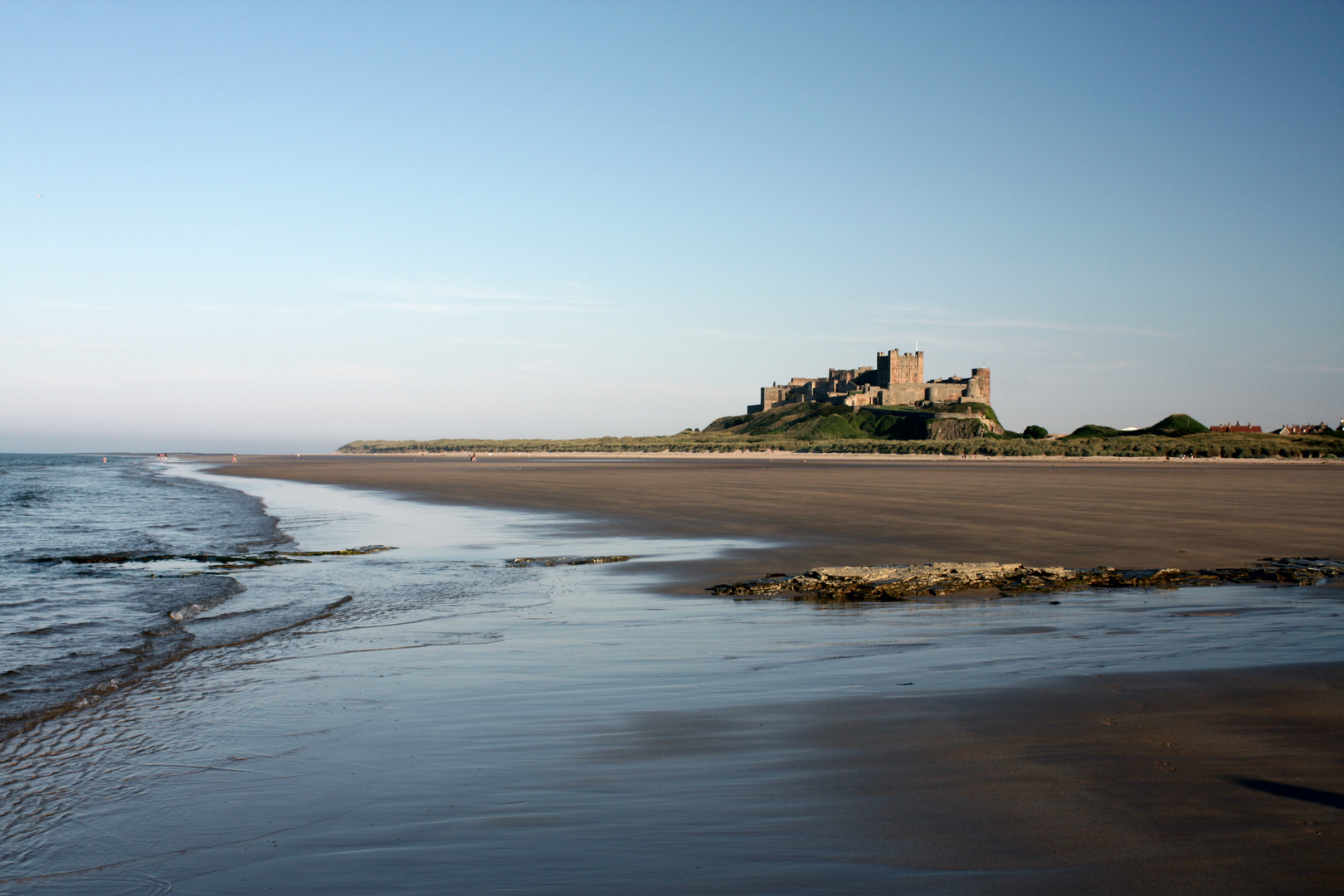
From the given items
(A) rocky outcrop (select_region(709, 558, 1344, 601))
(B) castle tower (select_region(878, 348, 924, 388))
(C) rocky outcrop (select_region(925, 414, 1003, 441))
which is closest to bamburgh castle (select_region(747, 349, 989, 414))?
(B) castle tower (select_region(878, 348, 924, 388))

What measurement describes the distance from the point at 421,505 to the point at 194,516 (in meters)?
5.77

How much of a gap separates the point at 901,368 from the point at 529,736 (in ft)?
506

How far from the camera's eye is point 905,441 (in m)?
114

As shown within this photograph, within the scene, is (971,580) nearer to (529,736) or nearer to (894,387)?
(529,736)

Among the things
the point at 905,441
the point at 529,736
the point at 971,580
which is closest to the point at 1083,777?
the point at 529,736

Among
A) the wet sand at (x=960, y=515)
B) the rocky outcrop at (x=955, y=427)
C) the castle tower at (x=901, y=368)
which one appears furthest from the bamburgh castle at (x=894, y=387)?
the wet sand at (x=960, y=515)

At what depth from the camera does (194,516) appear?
22.4 meters

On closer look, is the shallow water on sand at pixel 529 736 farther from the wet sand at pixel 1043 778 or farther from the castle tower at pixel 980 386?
the castle tower at pixel 980 386

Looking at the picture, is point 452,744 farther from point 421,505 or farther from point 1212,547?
point 421,505

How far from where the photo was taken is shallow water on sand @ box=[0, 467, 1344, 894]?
10.8ft

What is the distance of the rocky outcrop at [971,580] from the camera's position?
9.87 meters

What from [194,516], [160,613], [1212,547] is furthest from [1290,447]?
[160,613]

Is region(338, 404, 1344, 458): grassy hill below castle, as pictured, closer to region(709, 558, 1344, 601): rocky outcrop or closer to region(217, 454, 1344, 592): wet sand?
region(217, 454, 1344, 592): wet sand

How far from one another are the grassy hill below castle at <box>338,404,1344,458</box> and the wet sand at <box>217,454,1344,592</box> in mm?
42565
